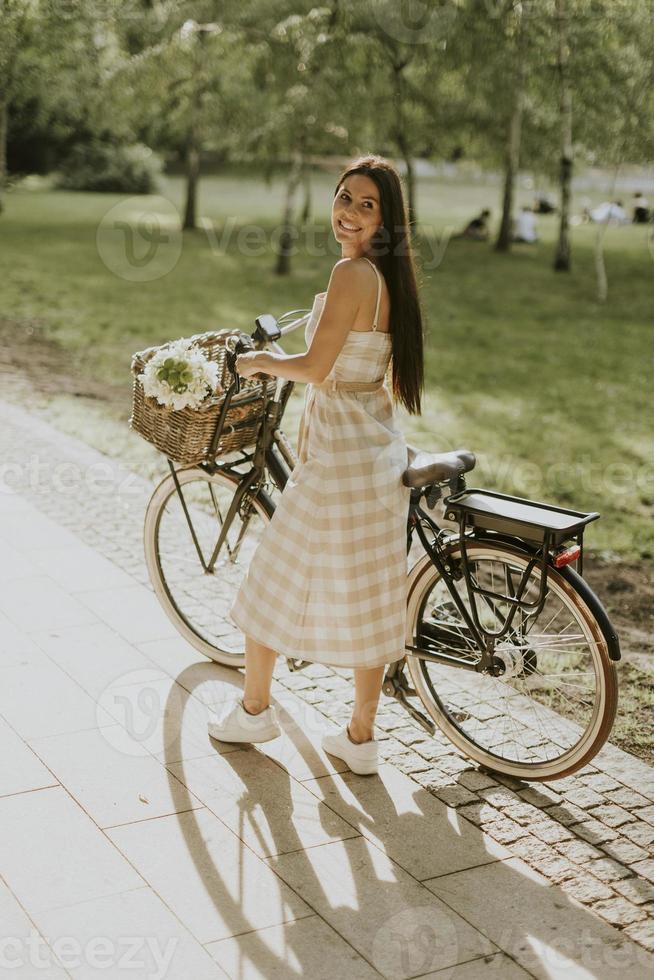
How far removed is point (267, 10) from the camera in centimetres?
2069

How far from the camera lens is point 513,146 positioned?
23.9m

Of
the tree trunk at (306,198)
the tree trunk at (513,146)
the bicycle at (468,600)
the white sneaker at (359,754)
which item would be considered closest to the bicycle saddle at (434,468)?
the bicycle at (468,600)

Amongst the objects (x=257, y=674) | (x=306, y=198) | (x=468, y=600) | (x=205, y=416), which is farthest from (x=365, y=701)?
(x=306, y=198)

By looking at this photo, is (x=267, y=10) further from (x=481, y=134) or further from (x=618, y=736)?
(x=618, y=736)

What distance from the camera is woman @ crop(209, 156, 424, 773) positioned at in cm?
364

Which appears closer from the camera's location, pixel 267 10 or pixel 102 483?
pixel 102 483

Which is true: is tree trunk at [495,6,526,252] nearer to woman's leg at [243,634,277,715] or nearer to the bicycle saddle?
the bicycle saddle

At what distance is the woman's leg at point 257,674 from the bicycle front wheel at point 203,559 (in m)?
0.63

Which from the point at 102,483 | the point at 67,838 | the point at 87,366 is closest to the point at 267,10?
the point at 87,366

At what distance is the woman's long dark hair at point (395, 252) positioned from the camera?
3.64m

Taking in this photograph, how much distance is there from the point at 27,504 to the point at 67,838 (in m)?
3.71

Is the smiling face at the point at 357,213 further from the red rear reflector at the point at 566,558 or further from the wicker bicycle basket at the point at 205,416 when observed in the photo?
the red rear reflector at the point at 566,558

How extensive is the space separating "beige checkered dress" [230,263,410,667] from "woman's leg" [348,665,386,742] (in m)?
0.15

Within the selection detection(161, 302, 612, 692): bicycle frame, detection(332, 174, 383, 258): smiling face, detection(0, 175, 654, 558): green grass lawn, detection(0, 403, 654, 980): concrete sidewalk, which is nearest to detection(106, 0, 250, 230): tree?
detection(0, 175, 654, 558): green grass lawn
